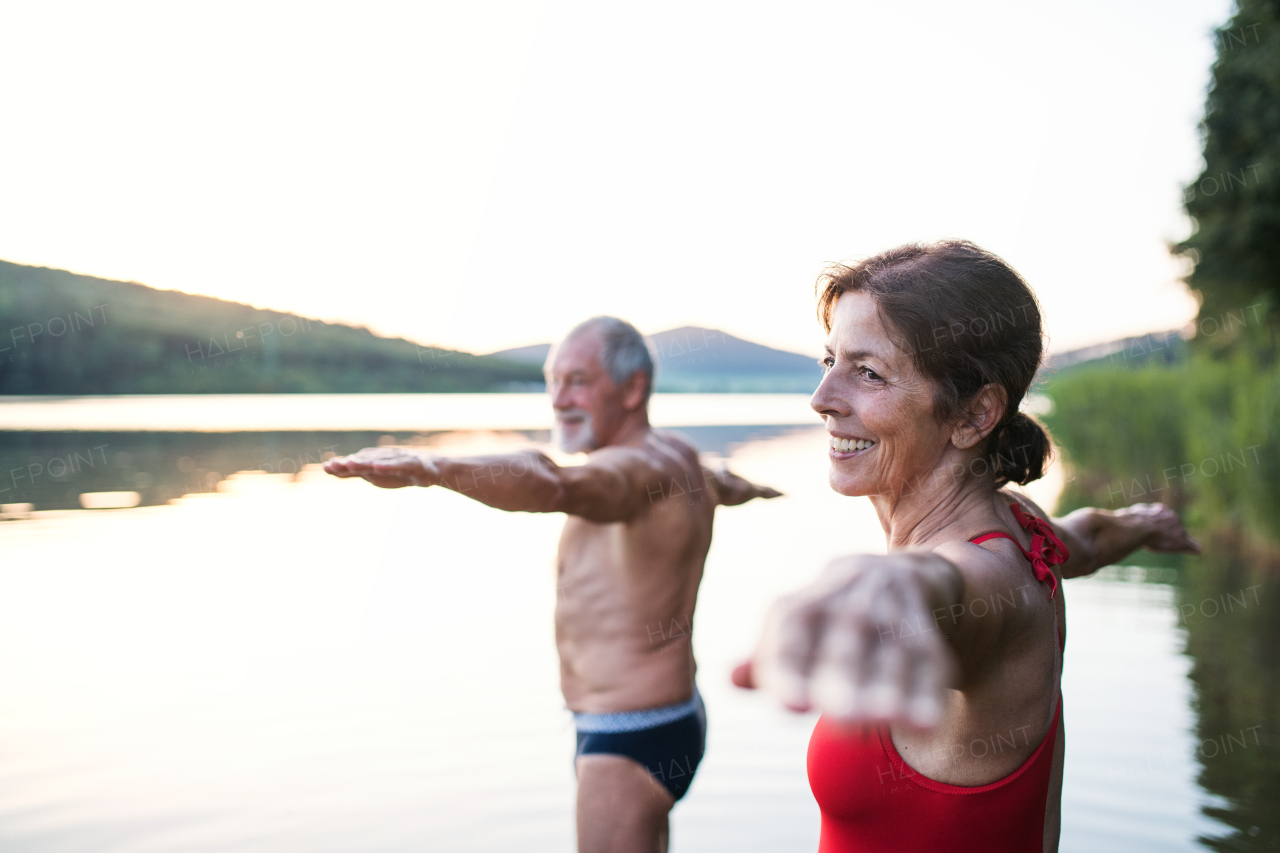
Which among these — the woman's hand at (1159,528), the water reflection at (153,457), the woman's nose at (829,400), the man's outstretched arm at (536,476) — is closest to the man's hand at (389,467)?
the man's outstretched arm at (536,476)

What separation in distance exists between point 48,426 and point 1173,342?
4593 cm

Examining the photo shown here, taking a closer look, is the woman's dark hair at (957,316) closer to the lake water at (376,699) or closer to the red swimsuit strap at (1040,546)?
the red swimsuit strap at (1040,546)

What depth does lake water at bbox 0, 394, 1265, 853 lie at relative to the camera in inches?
196

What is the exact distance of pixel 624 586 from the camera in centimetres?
337

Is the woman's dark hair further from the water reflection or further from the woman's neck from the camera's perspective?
the water reflection

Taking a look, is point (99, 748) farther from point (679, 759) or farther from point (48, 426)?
point (48, 426)

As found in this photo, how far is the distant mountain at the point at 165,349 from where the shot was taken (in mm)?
62219

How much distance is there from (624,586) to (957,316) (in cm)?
199

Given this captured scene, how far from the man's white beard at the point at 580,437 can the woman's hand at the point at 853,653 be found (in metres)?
2.84

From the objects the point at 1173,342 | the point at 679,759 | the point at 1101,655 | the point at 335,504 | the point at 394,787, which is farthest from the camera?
the point at 1173,342

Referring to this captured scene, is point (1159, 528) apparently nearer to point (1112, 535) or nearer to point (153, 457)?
point (1112, 535)

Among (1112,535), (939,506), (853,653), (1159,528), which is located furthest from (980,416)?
(1159,528)

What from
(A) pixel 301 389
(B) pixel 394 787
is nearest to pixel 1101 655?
(B) pixel 394 787

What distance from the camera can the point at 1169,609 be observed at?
963 cm
